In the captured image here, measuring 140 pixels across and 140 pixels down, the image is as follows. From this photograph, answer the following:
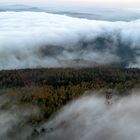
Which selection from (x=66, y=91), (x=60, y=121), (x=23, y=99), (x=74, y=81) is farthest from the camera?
(x=74, y=81)

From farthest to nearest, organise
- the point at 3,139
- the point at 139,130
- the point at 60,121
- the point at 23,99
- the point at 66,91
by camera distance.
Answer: the point at 66,91 → the point at 23,99 → the point at 60,121 → the point at 3,139 → the point at 139,130

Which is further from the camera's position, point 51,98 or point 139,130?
point 51,98

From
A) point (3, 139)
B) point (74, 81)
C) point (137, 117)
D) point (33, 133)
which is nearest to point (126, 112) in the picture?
point (137, 117)

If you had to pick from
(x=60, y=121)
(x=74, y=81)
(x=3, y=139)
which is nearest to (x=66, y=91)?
(x=74, y=81)

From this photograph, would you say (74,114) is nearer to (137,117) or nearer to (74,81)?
(137,117)

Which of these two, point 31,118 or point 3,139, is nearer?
point 3,139

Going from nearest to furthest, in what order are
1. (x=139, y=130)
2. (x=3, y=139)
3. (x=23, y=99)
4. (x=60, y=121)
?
(x=139, y=130)
(x=3, y=139)
(x=60, y=121)
(x=23, y=99)

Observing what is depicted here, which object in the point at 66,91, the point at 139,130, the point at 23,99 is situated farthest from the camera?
the point at 66,91

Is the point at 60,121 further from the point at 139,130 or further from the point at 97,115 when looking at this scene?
the point at 139,130
